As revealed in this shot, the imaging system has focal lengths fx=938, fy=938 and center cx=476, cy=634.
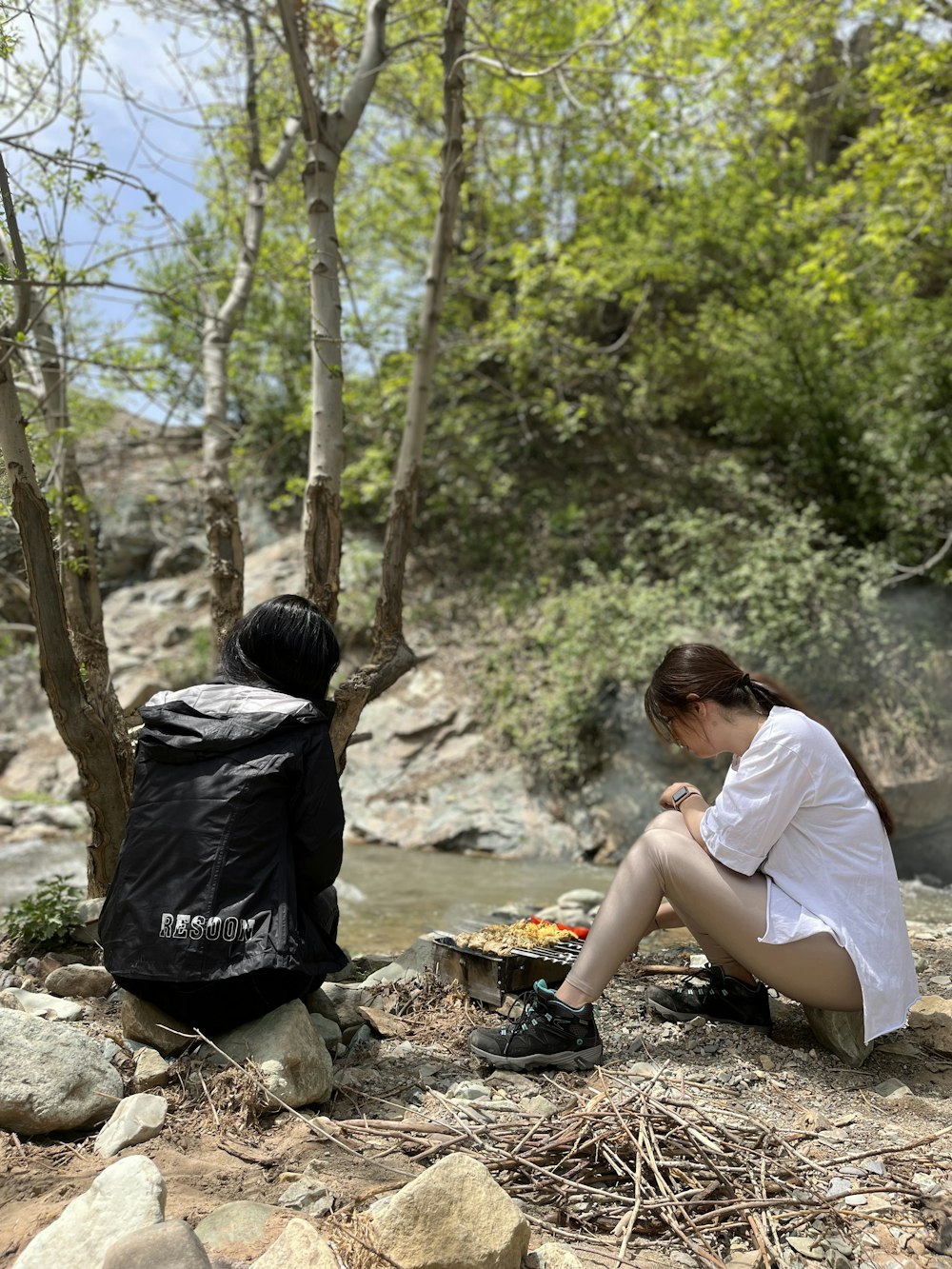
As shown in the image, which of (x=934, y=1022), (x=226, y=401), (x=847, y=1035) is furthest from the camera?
(x=226, y=401)

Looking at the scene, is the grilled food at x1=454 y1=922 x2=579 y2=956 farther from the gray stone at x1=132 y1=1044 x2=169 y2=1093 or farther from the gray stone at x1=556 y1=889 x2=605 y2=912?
the gray stone at x1=556 y1=889 x2=605 y2=912

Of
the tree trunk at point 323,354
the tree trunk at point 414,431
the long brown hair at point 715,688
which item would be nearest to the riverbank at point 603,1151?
the long brown hair at point 715,688

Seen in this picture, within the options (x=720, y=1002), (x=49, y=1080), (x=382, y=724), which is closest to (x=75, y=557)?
(x=49, y=1080)

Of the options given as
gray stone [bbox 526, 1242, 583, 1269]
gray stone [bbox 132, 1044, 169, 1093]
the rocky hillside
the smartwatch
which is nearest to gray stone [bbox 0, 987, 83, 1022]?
gray stone [bbox 132, 1044, 169, 1093]

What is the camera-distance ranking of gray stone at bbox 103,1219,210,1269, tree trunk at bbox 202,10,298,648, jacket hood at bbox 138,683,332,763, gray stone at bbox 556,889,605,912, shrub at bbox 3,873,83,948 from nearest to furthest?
gray stone at bbox 103,1219,210,1269
jacket hood at bbox 138,683,332,763
shrub at bbox 3,873,83,948
tree trunk at bbox 202,10,298,648
gray stone at bbox 556,889,605,912

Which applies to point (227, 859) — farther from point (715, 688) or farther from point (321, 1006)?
point (715, 688)

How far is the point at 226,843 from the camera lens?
7.74 ft

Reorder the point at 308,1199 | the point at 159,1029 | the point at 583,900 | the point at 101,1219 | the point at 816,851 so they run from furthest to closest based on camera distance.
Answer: the point at 583,900 → the point at 816,851 → the point at 159,1029 → the point at 308,1199 → the point at 101,1219

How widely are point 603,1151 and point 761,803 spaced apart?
0.96 meters

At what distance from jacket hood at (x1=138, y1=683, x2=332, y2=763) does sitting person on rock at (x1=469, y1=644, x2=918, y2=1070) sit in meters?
1.01

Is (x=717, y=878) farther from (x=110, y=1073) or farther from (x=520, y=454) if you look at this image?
(x=520, y=454)

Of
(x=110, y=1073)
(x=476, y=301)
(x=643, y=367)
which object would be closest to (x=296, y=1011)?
(x=110, y=1073)

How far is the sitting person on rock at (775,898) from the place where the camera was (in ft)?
8.29

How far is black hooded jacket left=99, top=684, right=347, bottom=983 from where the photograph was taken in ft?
7.56
